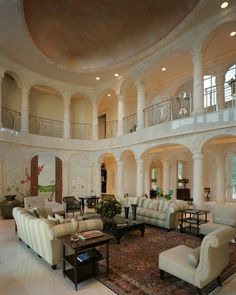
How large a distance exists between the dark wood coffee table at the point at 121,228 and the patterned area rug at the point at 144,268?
0.20m

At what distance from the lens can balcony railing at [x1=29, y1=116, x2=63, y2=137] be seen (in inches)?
483

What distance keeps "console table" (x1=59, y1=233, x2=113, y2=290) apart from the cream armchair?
1109 millimetres

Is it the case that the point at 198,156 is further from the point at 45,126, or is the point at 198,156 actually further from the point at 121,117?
the point at 45,126

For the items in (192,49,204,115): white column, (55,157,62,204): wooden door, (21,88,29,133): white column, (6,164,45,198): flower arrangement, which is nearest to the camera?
(192,49,204,115): white column

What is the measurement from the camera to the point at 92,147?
1252 centimetres

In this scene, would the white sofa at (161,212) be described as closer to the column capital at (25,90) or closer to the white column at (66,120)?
the white column at (66,120)

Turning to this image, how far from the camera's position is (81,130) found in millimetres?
13898

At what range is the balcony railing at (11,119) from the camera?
10852mm

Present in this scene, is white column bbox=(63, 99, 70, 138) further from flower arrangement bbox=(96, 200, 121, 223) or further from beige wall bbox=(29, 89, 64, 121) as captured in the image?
flower arrangement bbox=(96, 200, 121, 223)

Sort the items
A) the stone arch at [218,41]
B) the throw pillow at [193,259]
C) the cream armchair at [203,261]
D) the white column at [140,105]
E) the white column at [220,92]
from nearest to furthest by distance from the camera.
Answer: the cream armchair at [203,261] < the throw pillow at [193,259] < the stone arch at [218,41] < the white column at [220,92] < the white column at [140,105]

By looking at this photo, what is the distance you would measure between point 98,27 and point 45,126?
6507 mm

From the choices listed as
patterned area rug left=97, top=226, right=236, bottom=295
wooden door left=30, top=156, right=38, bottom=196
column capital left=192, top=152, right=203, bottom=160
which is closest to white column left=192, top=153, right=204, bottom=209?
column capital left=192, top=152, right=203, bottom=160

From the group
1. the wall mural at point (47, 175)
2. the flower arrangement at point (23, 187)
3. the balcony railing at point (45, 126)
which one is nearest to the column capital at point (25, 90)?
the balcony railing at point (45, 126)

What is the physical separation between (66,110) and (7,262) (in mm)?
9280
